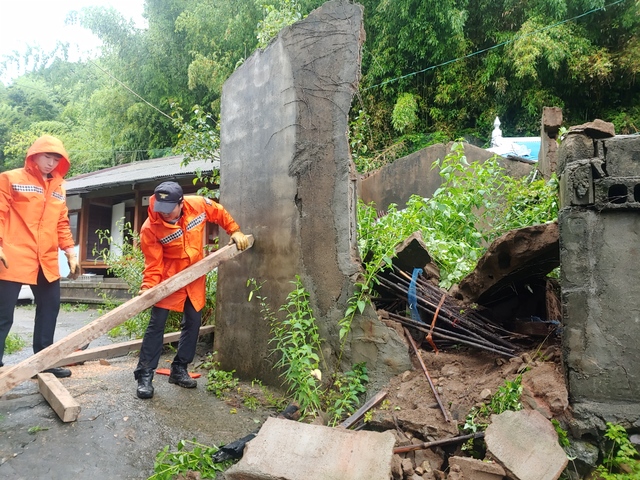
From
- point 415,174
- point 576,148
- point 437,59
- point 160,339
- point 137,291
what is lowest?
point 160,339

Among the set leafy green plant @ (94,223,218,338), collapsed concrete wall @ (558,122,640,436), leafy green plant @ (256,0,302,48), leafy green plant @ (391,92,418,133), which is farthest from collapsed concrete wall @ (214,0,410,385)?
leafy green plant @ (391,92,418,133)

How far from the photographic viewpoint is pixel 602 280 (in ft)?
8.02

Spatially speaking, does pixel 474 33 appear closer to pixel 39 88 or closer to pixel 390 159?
pixel 390 159

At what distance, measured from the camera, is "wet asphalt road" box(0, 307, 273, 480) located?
2.52 m

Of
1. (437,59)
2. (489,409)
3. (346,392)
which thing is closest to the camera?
(489,409)

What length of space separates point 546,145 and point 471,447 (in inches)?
181

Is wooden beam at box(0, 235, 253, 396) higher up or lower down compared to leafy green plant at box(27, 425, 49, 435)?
higher up

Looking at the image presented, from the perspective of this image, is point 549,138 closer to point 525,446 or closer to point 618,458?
point 618,458

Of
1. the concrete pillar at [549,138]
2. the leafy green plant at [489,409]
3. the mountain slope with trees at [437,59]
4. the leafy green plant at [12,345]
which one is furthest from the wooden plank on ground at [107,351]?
the concrete pillar at [549,138]

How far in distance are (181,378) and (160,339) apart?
1.31 ft

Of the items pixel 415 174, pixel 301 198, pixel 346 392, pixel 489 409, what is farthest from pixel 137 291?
pixel 415 174

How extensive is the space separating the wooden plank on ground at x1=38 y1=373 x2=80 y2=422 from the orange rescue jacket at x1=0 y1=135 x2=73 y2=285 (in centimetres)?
73

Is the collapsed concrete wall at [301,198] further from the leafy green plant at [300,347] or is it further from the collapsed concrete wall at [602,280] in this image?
the collapsed concrete wall at [602,280]

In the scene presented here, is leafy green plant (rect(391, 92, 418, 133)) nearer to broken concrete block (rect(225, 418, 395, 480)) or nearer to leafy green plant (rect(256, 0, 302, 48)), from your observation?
leafy green plant (rect(256, 0, 302, 48))
